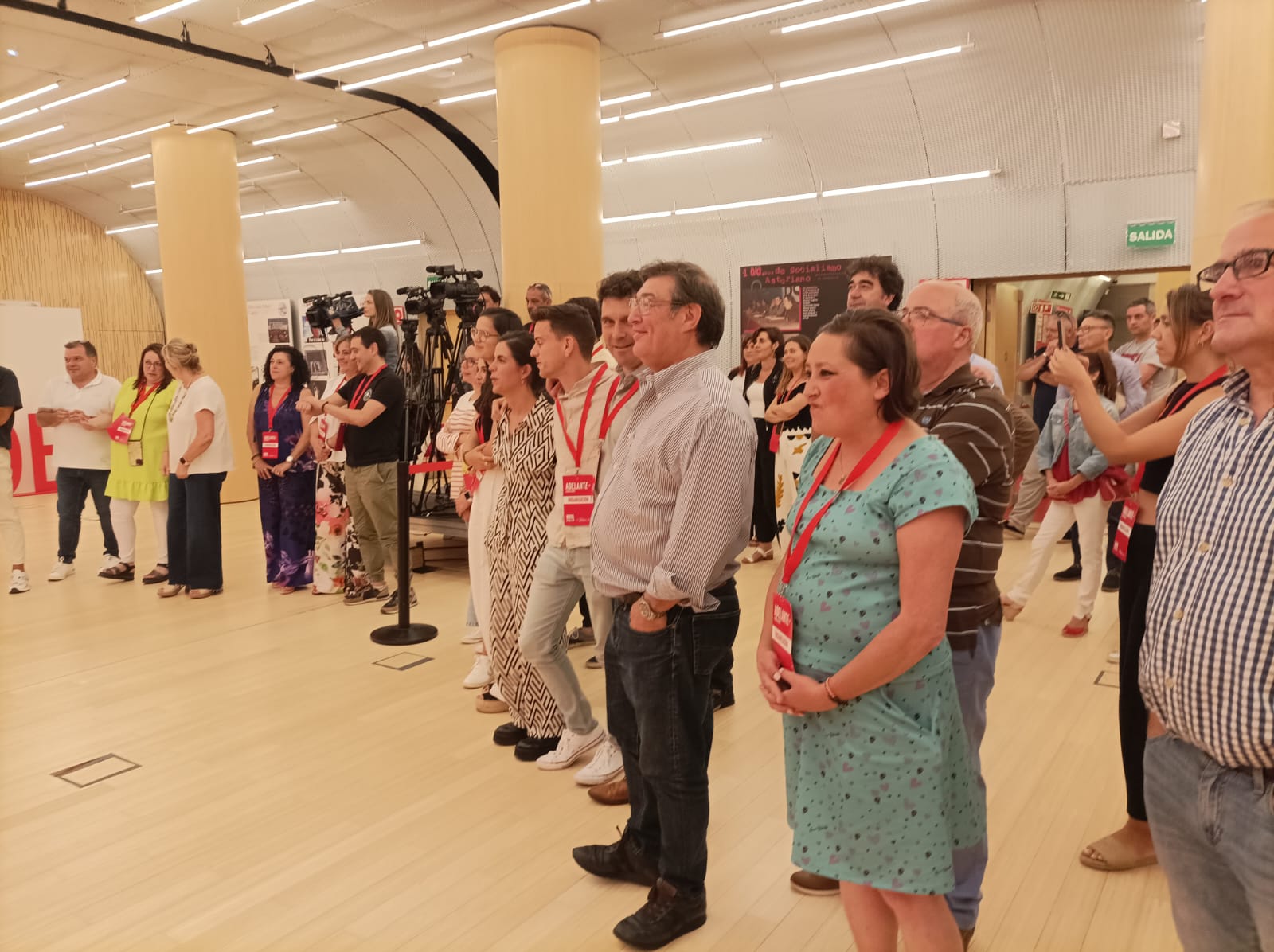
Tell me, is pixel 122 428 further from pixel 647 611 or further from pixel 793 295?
pixel 793 295

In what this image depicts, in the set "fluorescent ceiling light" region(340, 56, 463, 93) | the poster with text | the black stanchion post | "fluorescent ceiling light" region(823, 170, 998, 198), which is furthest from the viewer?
the poster with text

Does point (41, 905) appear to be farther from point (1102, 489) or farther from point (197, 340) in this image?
point (197, 340)

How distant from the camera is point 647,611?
224cm

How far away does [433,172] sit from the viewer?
1398cm

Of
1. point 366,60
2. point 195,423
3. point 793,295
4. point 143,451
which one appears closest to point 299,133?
point 366,60

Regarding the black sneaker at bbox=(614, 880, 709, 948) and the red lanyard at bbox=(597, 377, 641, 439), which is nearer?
the black sneaker at bbox=(614, 880, 709, 948)

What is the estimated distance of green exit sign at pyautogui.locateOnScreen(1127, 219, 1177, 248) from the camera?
911 cm

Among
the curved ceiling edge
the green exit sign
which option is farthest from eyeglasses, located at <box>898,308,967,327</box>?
the curved ceiling edge

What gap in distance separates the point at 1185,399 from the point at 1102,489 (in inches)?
106

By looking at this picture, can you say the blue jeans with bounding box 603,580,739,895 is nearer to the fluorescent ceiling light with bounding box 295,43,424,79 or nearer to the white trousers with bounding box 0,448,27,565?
the white trousers with bounding box 0,448,27,565

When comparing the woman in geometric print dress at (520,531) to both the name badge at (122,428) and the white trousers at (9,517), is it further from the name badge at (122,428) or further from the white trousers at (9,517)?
the white trousers at (9,517)

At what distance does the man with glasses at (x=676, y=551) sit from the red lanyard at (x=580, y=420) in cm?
77

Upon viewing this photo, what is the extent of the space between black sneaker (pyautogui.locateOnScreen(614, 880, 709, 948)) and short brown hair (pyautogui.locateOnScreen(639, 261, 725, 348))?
4.76 ft

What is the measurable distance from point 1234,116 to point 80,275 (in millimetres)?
19555
